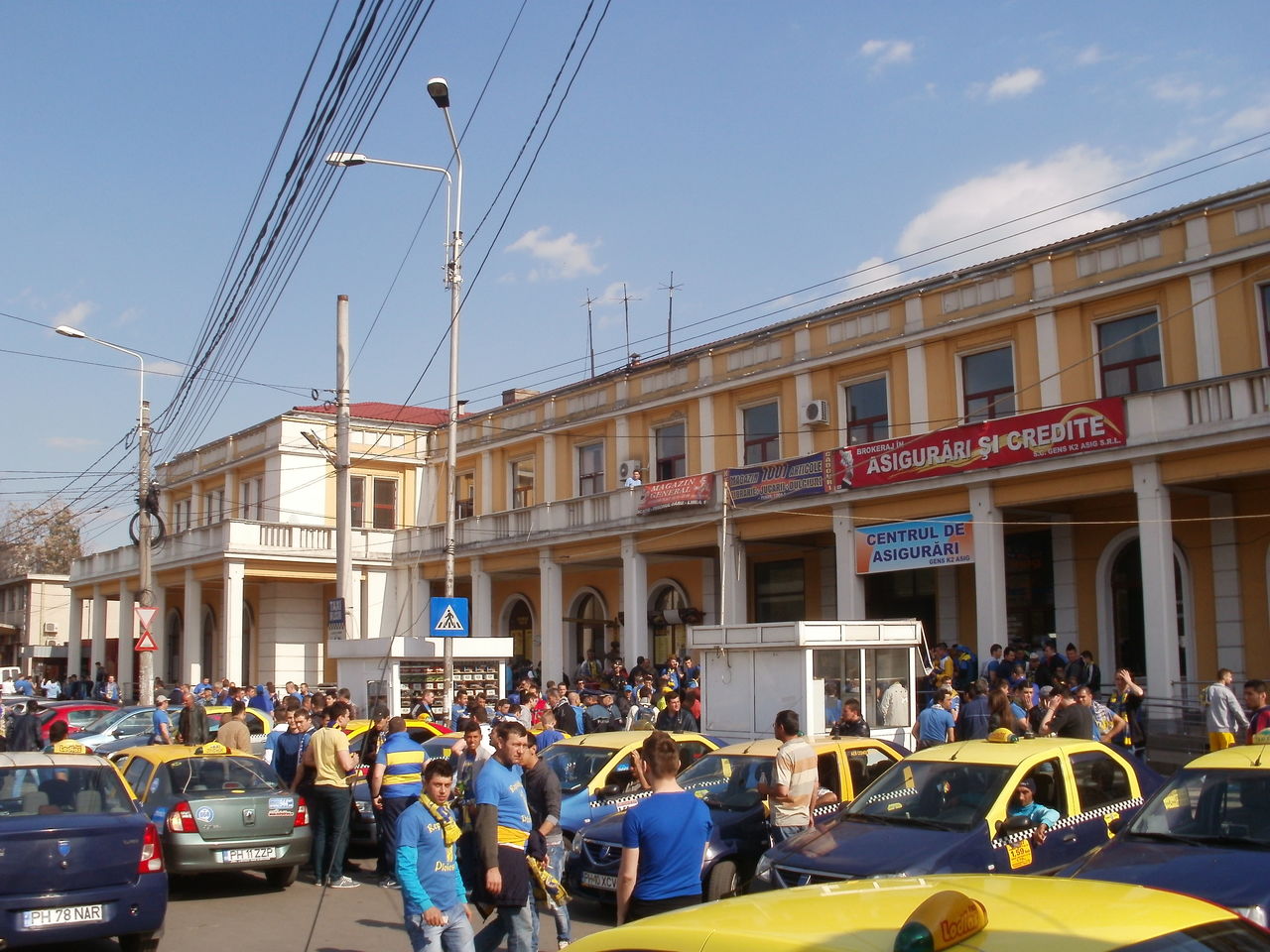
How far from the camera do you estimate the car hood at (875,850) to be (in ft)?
28.5

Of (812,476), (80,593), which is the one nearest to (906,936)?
(812,476)

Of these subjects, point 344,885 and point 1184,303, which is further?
point 1184,303

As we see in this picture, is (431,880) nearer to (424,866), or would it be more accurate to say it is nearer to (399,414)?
(424,866)

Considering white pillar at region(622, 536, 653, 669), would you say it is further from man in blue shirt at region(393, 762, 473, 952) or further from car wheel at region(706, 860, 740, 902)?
man in blue shirt at region(393, 762, 473, 952)

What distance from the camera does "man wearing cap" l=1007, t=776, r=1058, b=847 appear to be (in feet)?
30.2

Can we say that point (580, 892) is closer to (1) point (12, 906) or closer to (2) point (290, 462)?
(1) point (12, 906)

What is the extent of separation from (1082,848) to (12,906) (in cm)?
774

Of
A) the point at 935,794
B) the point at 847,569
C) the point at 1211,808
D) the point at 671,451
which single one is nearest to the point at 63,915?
the point at 935,794

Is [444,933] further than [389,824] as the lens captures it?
No

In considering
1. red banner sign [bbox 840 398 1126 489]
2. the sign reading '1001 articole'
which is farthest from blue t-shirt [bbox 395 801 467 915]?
the sign reading '1001 articole'

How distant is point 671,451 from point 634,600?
4.06 meters

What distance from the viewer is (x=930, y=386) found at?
2536 cm

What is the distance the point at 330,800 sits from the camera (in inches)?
485

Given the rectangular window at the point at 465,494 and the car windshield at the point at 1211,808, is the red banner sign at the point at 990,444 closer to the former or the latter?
the car windshield at the point at 1211,808
